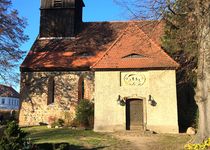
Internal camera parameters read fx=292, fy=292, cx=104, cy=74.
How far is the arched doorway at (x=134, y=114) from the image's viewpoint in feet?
70.7

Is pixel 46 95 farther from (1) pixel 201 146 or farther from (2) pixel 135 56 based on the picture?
(1) pixel 201 146

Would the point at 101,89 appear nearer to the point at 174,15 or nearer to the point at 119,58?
the point at 119,58

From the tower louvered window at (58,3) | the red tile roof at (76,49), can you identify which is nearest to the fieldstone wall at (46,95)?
the red tile roof at (76,49)

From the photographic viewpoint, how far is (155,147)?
14625 mm

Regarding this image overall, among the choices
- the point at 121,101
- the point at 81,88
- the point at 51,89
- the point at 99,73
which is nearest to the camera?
the point at 121,101

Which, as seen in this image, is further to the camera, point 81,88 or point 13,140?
point 81,88

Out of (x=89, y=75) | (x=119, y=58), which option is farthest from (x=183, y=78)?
(x=89, y=75)

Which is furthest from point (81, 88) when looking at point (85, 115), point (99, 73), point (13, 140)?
point (13, 140)

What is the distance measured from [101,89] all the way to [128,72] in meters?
2.40

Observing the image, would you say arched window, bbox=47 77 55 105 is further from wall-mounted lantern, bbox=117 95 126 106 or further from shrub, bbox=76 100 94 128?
wall-mounted lantern, bbox=117 95 126 106

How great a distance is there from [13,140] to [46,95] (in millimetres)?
14464

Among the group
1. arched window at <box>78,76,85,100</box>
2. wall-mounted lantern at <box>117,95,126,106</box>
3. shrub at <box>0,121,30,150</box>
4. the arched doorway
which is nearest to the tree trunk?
shrub at <box>0,121,30,150</box>

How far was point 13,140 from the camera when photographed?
12047 mm

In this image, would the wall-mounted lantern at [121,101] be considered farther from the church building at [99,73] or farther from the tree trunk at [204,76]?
the tree trunk at [204,76]
